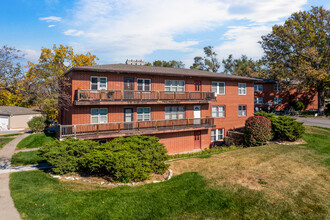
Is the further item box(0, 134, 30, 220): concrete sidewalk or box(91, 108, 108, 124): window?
box(91, 108, 108, 124): window

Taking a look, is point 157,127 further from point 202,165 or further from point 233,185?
point 233,185

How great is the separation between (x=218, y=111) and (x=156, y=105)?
876 centimetres

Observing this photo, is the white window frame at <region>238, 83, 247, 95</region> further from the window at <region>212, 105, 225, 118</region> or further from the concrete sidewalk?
the concrete sidewalk

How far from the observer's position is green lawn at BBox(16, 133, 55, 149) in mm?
23733

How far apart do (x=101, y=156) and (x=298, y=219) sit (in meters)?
10.7

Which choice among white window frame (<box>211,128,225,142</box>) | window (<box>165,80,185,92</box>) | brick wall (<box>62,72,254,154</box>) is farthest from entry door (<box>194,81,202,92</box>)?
white window frame (<box>211,128,225,142</box>)

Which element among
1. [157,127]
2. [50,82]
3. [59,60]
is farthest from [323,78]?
[59,60]

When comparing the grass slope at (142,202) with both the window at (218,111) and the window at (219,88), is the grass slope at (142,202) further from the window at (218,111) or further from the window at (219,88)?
the window at (219,88)

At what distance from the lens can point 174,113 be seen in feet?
79.1

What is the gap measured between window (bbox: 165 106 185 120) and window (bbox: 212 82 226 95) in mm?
5252

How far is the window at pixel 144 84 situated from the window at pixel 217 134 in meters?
10.3

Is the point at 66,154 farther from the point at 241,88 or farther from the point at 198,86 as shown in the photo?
the point at 241,88

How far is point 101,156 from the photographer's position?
43.0 ft

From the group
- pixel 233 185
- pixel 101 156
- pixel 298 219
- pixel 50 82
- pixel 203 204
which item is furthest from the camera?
pixel 50 82
